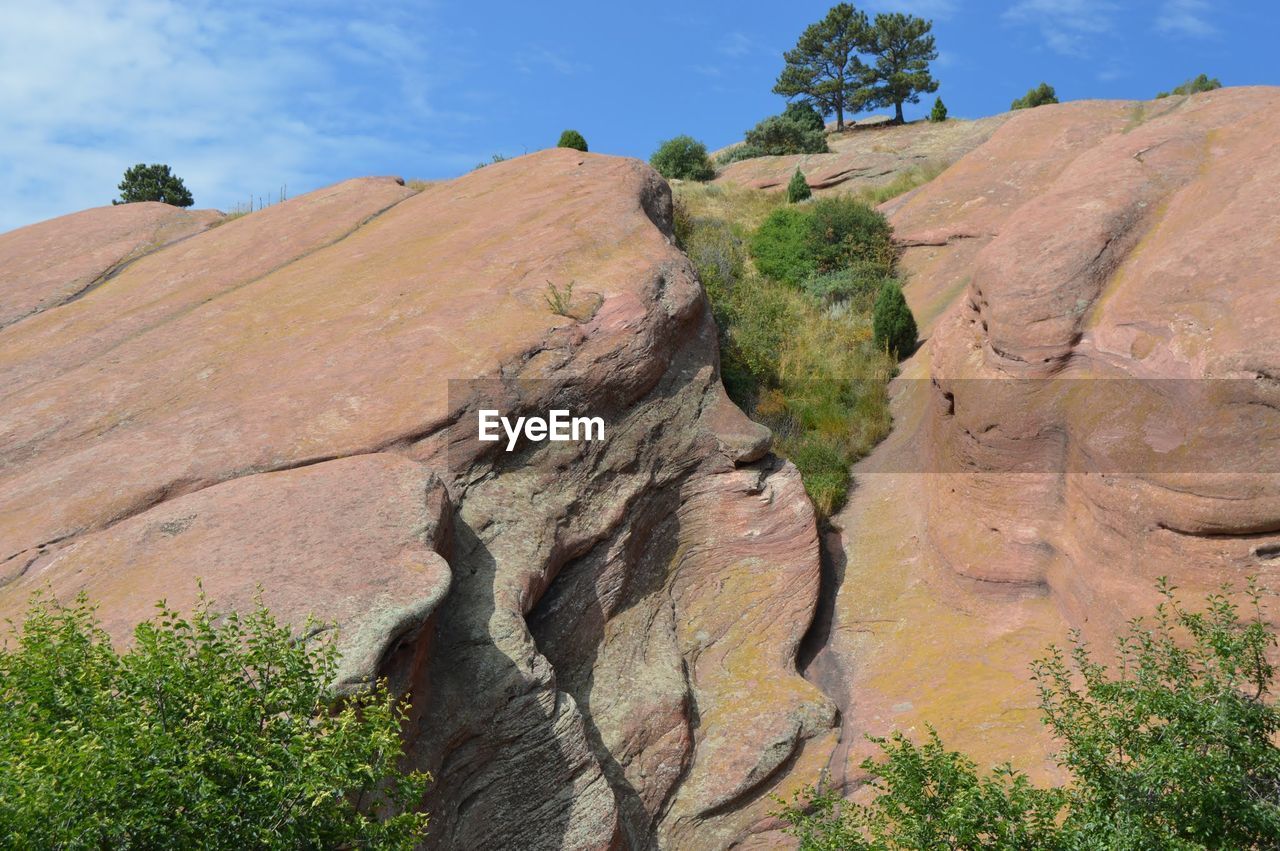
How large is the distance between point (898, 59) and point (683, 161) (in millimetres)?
17659

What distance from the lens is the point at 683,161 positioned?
3045 cm

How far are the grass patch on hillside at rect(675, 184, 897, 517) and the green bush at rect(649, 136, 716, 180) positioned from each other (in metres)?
9.55

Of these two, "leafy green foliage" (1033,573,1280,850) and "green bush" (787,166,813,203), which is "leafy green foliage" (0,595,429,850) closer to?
"leafy green foliage" (1033,573,1280,850)

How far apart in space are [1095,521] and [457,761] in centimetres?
614

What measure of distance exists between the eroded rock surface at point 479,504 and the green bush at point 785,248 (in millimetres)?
7726

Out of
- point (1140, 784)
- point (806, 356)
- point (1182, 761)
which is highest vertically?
point (806, 356)

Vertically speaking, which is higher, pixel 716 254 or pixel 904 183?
pixel 904 183

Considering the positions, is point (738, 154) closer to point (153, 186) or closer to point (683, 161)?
point (683, 161)

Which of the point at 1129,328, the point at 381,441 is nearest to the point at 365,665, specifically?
the point at 381,441

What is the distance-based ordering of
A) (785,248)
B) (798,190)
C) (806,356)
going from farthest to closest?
(798,190), (785,248), (806,356)

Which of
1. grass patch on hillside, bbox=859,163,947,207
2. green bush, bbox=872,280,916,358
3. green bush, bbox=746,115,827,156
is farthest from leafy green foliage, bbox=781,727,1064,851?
green bush, bbox=746,115,827,156

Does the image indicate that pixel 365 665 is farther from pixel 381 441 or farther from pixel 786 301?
pixel 786 301

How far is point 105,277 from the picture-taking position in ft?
44.6

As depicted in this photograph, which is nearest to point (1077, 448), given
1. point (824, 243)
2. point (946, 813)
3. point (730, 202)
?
point (946, 813)
